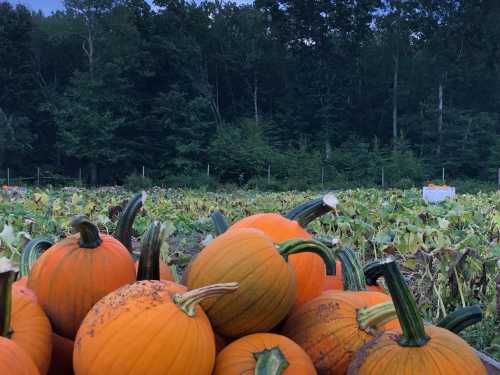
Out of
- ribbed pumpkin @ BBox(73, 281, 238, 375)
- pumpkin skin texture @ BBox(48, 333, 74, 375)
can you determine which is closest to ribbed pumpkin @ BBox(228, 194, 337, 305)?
ribbed pumpkin @ BBox(73, 281, 238, 375)

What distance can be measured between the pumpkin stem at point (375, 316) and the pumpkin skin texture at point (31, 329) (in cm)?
61

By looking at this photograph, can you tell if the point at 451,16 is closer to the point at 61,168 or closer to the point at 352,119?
the point at 352,119

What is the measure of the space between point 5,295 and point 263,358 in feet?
1.49

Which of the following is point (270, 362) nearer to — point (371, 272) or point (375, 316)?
point (375, 316)

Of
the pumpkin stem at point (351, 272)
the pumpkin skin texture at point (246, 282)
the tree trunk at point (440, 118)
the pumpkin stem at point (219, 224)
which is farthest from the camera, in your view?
the tree trunk at point (440, 118)

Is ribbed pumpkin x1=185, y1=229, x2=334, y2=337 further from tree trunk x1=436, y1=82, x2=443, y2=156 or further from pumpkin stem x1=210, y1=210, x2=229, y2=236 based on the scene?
tree trunk x1=436, y1=82, x2=443, y2=156

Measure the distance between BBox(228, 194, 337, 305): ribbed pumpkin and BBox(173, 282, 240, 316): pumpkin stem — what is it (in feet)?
1.00

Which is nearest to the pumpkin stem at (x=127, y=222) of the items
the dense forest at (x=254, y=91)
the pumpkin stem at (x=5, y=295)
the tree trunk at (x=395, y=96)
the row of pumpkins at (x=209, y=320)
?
the row of pumpkins at (x=209, y=320)

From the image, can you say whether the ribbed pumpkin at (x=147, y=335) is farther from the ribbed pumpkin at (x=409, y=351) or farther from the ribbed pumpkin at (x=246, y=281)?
the ribbed pumpkin at (x=409, y=351)

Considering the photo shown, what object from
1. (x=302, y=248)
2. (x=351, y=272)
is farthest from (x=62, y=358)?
(x=351, y=272)

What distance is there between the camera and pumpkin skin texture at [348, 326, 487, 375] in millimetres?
1034

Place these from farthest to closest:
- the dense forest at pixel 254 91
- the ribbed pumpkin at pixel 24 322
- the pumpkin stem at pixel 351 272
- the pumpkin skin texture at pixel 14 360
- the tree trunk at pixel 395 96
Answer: the tree trunk at pixel 395 96 < the dense forest at pixel 254 91 < the pumpkin stem at pixel 351 272 < the ribbed pumpkin at pixel 24 322 < the pumpkin skin texture at pixel 14 360

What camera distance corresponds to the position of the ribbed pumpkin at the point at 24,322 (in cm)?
100

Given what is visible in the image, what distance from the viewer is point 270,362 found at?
102 cm
